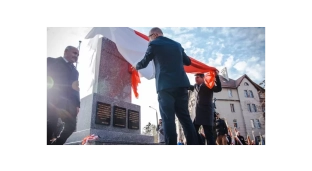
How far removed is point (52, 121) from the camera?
2.53 m

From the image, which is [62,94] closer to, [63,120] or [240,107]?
[63,120]

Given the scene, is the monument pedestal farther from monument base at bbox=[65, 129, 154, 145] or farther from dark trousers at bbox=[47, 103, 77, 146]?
dark trousers at bbox=[47, 103, 77, 146]

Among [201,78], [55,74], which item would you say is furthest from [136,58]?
[55,74]

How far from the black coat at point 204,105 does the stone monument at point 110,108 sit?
41.0 inches

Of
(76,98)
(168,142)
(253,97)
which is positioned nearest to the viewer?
(168,142)

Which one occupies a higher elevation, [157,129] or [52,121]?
[52,121]

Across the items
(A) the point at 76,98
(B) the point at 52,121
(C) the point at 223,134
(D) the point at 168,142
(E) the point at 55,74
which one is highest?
(E) the point at 55,74

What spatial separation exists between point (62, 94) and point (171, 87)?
5.71 ft

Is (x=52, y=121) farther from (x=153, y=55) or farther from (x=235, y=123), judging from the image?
(x=235, y=123)

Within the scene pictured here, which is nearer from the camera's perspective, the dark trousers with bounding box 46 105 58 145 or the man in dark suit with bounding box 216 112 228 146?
the dark trousers with bounding box 46 105 58 145

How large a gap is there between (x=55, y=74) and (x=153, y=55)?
1.59 m

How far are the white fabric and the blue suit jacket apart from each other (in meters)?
1.55

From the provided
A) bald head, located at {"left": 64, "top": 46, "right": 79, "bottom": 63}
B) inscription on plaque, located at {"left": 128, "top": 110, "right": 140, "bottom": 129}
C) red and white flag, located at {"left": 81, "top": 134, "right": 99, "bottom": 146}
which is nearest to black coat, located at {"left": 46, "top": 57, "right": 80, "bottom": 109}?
bald head, located at {"left": 64, "top": 46, "right": 79, "bottom": 63}

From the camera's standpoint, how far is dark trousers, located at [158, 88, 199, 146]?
2064 mm
